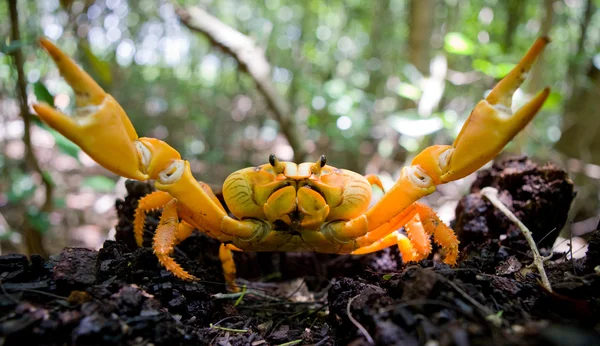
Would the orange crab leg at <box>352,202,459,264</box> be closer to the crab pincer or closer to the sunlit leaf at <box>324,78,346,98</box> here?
the crab pincer

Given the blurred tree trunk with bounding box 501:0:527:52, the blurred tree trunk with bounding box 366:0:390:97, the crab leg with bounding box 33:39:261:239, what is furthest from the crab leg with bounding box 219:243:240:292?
the blurred tree trunk with bounding box 501:0:527:52

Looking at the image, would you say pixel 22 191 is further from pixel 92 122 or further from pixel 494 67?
pixel 494 67

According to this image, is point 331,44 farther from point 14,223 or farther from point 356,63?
point 14,223

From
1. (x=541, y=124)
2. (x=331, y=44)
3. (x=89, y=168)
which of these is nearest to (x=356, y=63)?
(x=331, y=44)

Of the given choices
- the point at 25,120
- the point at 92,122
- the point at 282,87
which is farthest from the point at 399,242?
the point at 282,87

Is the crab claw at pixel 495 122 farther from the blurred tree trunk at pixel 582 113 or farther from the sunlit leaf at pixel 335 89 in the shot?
the blurred tree trunk at pixel 582 113

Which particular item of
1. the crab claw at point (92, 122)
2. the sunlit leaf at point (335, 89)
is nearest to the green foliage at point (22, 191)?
the crab claw at point (92, 122)
